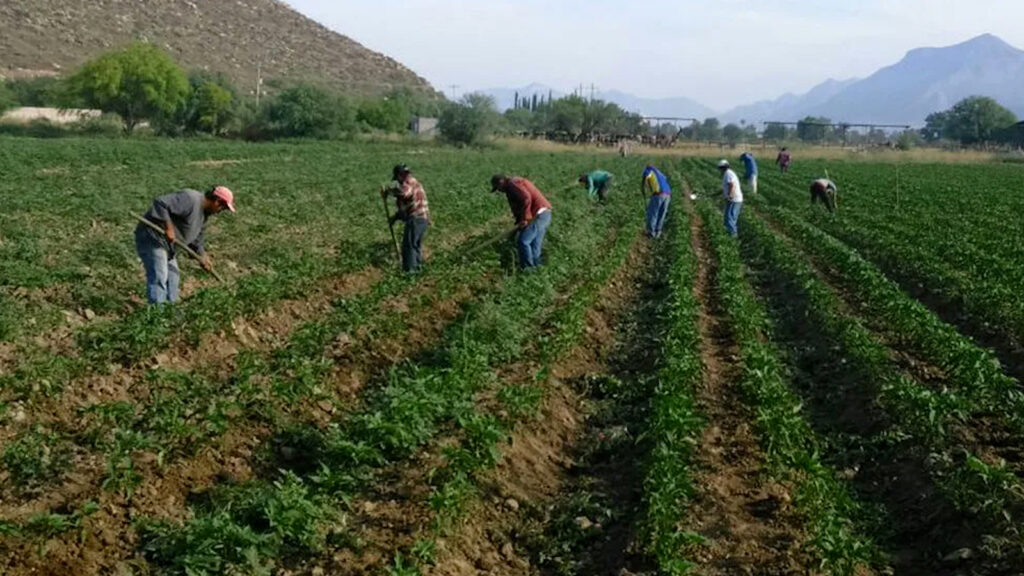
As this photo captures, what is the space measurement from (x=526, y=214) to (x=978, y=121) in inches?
4419

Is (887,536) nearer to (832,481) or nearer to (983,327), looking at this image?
(832,481)

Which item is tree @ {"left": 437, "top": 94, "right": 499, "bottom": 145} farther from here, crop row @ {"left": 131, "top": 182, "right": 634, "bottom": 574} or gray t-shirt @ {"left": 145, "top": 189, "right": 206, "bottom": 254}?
crop row @ {"left": 131, "top": 182, "right": 634, "bottom": 574}

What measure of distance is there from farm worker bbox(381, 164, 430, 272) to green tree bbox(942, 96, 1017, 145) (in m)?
109

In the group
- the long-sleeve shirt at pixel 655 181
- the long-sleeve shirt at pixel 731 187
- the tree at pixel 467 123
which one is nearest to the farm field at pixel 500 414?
the long-sleeve shirt at pixel 655 181

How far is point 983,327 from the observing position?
1214cm

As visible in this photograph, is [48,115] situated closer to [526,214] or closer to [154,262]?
[526,214]

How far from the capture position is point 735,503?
6.72 metres

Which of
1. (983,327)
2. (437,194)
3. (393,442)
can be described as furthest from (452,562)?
(437,194)

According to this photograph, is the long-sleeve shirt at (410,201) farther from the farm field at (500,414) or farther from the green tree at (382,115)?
the green tree at (382,115)

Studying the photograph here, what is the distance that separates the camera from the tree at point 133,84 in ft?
203

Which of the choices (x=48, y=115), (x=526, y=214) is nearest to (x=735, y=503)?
(x=526, y=214)

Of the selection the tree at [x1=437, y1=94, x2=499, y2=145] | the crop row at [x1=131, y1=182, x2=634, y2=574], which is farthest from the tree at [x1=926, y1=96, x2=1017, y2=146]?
the crop row at [x1=131, y1=182, x2=634, y2=574]

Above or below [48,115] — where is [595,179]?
below

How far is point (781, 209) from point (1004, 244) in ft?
27.6
